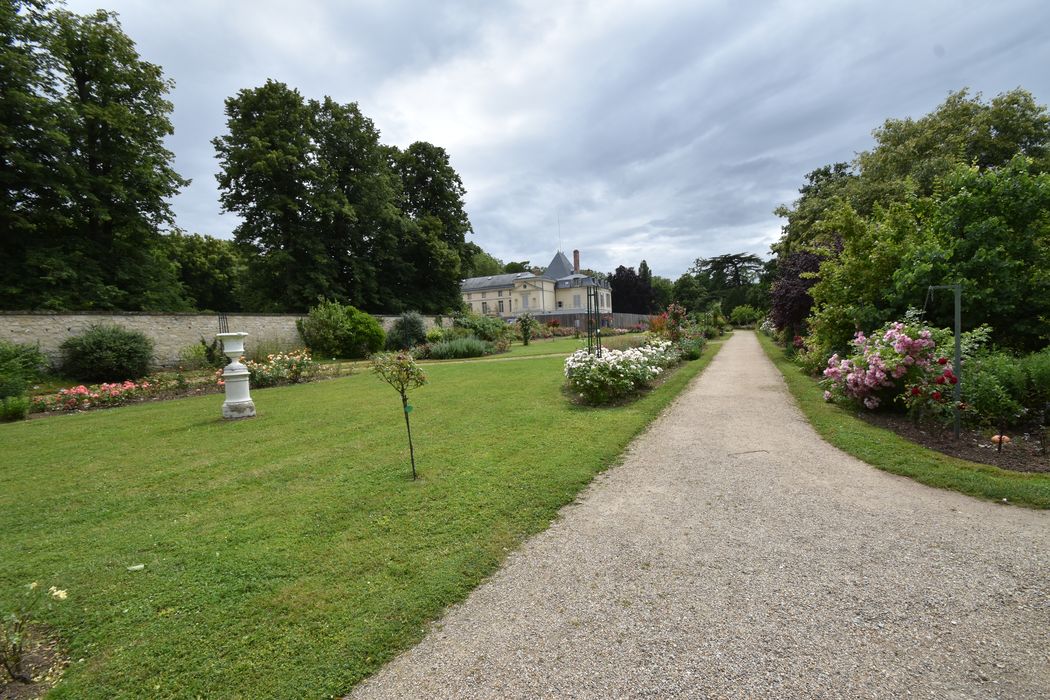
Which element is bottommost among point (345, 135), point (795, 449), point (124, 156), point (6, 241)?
point (795, 449)

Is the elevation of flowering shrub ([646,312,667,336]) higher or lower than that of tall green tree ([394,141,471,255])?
lower

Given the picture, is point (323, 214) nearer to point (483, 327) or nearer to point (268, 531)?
point (483, 327)

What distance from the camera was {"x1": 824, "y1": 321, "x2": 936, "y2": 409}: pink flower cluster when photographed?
18.6 feet

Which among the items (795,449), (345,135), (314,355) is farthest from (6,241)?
(795,449)

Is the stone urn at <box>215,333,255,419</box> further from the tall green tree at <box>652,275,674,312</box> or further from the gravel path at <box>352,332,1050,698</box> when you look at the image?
the tall green tree at <box>652,275,674,312</box>

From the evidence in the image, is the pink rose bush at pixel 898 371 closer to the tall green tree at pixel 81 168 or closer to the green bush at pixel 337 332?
the green bush at pixel 337 332

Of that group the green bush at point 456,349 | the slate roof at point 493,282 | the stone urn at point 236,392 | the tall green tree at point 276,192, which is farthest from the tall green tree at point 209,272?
the stone urn at point 236,392

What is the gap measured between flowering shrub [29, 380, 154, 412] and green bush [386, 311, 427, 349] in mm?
11926

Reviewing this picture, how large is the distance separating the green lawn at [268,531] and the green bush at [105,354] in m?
6.25

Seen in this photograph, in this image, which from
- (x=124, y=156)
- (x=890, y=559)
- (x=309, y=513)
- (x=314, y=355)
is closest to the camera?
(x=890, y=559)

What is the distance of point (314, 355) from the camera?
1925 cm

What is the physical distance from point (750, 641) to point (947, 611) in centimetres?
108

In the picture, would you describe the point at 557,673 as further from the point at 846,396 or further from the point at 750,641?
the point at 846,396

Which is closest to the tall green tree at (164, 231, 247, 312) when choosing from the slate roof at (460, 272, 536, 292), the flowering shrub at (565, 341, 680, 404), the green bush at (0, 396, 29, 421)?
the slate roof at (460, 272, 536, 292)
